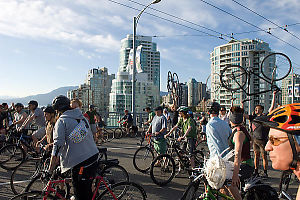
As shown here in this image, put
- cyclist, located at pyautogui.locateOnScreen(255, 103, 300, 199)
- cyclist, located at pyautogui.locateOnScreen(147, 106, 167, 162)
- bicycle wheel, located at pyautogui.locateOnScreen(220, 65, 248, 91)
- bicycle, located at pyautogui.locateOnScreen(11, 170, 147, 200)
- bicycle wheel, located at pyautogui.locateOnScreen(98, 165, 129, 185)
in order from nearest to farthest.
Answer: cyclist, located at pyautogui.locateOnScreen(255, 103, 300, 199) → bicycle, located at pyautogui.locateOnScreen(11, 170, 147, 200) → bicycle wheel, located at pyautogui.locateOnScreen(98, 165, 129, 185) → cyclist, located at pyautogui.locateOnScreen(147, 106, 167, 162) → bicycle wheel, located at pyautogui.locateOnScreen(220, 65, 248, 91)

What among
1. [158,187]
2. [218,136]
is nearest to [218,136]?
[218,136]

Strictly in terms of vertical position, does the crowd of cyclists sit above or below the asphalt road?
above

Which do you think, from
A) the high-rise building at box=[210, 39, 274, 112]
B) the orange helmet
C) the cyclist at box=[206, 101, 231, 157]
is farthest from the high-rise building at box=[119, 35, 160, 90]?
the orange helmet

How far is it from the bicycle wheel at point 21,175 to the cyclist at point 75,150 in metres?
1.84

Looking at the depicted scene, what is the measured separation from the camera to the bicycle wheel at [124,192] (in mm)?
3721

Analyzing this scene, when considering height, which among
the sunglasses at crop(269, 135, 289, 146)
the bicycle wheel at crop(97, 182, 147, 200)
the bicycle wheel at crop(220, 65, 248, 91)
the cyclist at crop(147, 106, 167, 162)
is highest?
the bicycle wheel at crop(220, 65, 248, 91)

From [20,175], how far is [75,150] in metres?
2.49

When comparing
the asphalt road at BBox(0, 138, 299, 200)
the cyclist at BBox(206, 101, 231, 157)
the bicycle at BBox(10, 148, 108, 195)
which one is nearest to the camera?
the cyclist at BBox(206, 101, 231, 157)

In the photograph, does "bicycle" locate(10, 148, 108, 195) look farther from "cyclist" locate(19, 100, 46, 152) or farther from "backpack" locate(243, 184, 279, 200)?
"backpack" locate(243, 184, 279, 200)

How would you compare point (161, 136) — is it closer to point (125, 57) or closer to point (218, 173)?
point (218, 173)

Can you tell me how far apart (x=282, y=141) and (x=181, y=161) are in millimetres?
5278

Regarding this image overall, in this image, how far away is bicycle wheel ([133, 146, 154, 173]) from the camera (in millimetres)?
7211

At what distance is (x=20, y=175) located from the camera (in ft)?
16.3

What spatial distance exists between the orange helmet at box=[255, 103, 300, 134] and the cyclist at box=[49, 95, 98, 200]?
8.26 ft
